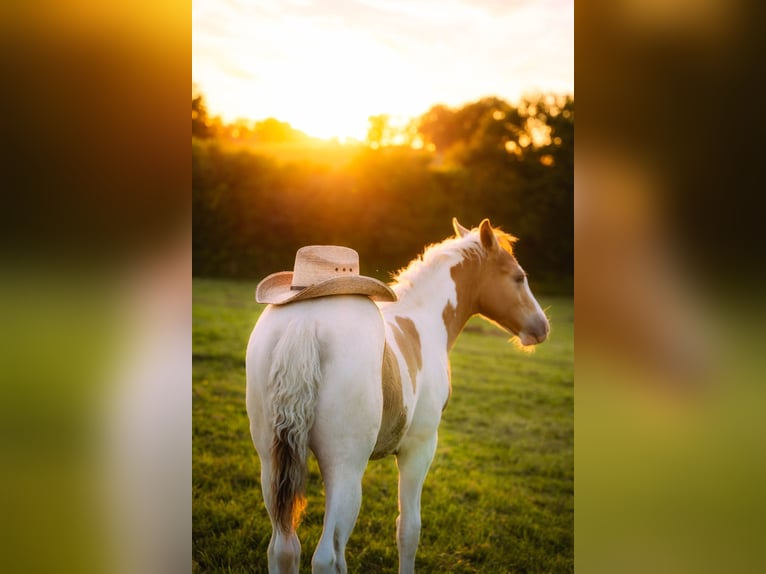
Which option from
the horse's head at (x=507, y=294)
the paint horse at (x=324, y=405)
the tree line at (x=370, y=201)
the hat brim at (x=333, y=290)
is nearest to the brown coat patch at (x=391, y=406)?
the paint horse at (x=324, y=405)

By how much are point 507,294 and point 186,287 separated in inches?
81.8

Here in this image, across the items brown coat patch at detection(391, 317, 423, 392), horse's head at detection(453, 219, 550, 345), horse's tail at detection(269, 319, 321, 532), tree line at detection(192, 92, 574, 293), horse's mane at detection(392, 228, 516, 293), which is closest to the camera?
horse's tail at detection(269, 319, 321, 532)

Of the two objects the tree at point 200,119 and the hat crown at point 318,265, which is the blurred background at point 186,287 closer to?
the hat crown at point 318,265

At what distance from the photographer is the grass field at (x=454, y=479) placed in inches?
137

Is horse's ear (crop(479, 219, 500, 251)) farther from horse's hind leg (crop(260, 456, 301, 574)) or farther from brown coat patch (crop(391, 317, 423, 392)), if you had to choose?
horse's hind leg (crop(260, 456, 301, 574))

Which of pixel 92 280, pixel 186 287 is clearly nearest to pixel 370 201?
pixel 186 287

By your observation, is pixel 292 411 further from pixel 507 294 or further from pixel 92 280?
pixel 507 294

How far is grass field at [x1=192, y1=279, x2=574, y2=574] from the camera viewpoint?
3.48m

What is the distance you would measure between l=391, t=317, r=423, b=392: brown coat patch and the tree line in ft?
19.8

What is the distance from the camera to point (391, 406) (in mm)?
2320

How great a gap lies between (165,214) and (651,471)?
3.74 feet

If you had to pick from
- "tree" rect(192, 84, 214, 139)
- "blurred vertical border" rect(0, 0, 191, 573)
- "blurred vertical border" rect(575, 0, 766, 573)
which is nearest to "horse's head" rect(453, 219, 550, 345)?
"blurred vertical border" rect(575, 0, 766, 573)

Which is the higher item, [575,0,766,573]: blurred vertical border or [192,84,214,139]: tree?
[192,84,214,139]: tree

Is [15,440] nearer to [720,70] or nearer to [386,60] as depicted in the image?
[720,70]
